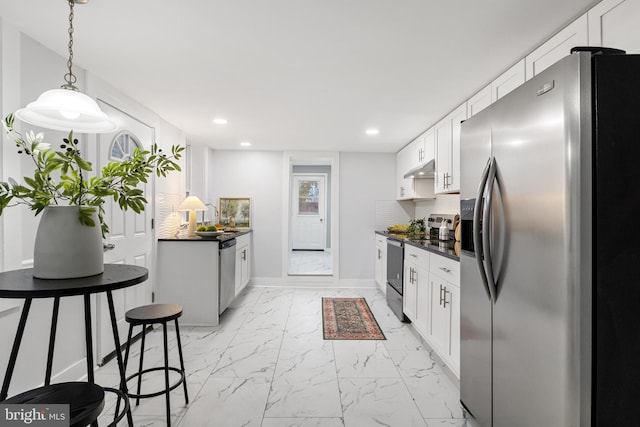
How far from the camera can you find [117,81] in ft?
8.66

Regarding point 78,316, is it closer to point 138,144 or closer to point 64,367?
point 64,367

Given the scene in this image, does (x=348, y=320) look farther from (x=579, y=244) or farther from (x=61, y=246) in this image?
(x=61, y=246)

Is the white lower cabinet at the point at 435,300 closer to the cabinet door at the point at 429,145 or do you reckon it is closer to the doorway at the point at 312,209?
the cabinet door at the point at 429,145

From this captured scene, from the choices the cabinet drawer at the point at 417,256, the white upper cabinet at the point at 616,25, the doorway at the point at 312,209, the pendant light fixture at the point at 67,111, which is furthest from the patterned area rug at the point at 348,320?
the doorway at the point at 312,209

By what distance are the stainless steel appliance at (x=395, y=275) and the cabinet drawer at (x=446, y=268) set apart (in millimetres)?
964

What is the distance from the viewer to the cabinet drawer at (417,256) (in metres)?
2.99

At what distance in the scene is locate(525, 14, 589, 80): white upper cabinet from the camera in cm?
164

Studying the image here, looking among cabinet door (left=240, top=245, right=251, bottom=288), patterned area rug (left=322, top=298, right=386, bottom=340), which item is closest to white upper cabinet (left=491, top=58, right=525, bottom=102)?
patterned area rug (left=322, top=298, right=386, bottom=340)

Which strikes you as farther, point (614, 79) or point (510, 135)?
point (510, 135)

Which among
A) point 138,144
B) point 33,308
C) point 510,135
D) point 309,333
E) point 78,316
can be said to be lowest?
point 309,333

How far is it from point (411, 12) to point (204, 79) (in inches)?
63.7

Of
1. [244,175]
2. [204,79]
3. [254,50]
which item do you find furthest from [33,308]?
[244,175]

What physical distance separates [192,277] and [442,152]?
297 cm

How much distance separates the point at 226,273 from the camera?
381cm
